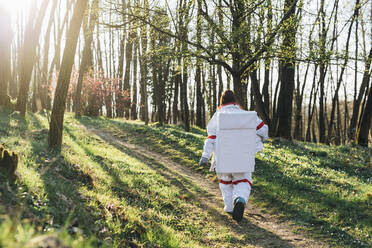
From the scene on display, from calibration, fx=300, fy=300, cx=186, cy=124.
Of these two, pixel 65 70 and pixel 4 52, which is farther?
pixel 4 52

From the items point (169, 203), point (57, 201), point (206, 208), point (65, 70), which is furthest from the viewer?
point (65, 70)

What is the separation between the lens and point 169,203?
20.7 feet

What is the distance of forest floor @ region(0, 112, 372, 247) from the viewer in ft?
12.2

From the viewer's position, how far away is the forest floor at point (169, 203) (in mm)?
3725

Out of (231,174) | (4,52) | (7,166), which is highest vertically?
(4,52)

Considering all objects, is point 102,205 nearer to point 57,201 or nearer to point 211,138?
point 57,201

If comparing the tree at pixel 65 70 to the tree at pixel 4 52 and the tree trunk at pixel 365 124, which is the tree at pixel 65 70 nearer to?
the tree at pixel 4 52

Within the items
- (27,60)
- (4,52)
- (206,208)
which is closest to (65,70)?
(206,208)

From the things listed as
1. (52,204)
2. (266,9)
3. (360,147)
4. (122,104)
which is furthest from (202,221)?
(122,104)

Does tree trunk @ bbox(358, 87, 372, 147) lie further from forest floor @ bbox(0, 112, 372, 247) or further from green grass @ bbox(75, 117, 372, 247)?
forest floor @ bbox(0, 112, 372, 247)

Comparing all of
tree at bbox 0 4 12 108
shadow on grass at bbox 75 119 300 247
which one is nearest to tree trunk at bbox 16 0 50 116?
tree at bbox 0 4 12 108

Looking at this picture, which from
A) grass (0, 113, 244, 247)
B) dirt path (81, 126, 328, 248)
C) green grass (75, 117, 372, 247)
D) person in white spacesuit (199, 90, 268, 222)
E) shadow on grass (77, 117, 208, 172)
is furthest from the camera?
shadow on grass (77, 117, 208, 172)

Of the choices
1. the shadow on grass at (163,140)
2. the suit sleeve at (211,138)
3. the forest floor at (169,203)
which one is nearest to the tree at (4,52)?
the forest floor at (169,203)

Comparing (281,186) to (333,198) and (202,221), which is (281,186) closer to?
(333,198)
